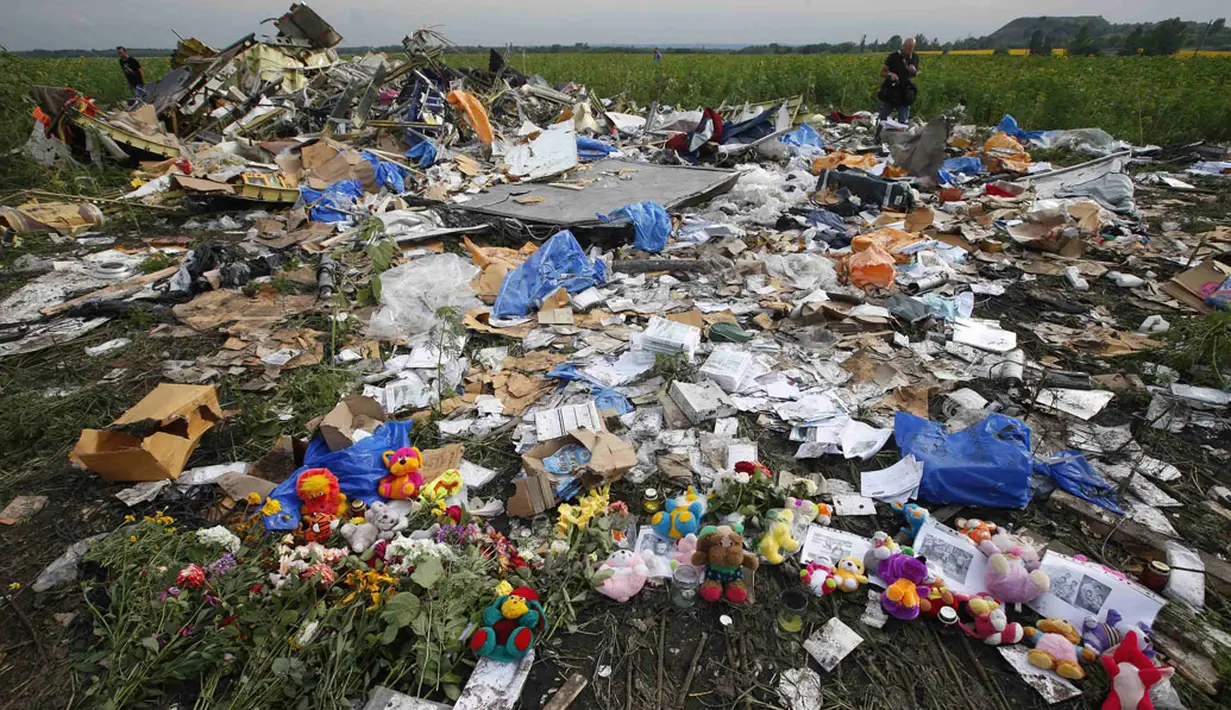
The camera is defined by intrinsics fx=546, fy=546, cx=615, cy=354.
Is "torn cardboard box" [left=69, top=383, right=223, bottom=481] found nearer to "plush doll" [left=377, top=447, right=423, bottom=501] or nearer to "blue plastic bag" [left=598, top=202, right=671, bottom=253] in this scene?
"plush doll" [left=377, top=447, right=423, bottom=501]

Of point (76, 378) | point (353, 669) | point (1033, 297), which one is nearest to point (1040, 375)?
point (1033, 297)

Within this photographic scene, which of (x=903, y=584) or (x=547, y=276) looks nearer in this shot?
(x=903, y=584)

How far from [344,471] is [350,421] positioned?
1.27 ft

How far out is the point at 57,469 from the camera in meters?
2.96

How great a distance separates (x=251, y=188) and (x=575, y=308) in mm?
4910

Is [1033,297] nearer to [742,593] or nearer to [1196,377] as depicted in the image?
[1196,377]

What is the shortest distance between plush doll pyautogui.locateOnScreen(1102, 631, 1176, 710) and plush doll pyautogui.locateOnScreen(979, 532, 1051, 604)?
11.1 inches

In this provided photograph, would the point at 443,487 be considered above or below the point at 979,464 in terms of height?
below

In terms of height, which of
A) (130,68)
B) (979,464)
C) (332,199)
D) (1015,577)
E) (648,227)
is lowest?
(1015,577)

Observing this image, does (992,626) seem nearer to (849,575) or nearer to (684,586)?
(849,575)

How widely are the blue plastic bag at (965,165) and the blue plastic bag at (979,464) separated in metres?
7.06

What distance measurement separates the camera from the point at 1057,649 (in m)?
1.95

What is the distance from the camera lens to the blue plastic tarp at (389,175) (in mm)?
7379

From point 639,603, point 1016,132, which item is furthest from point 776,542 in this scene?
point 1016,132
